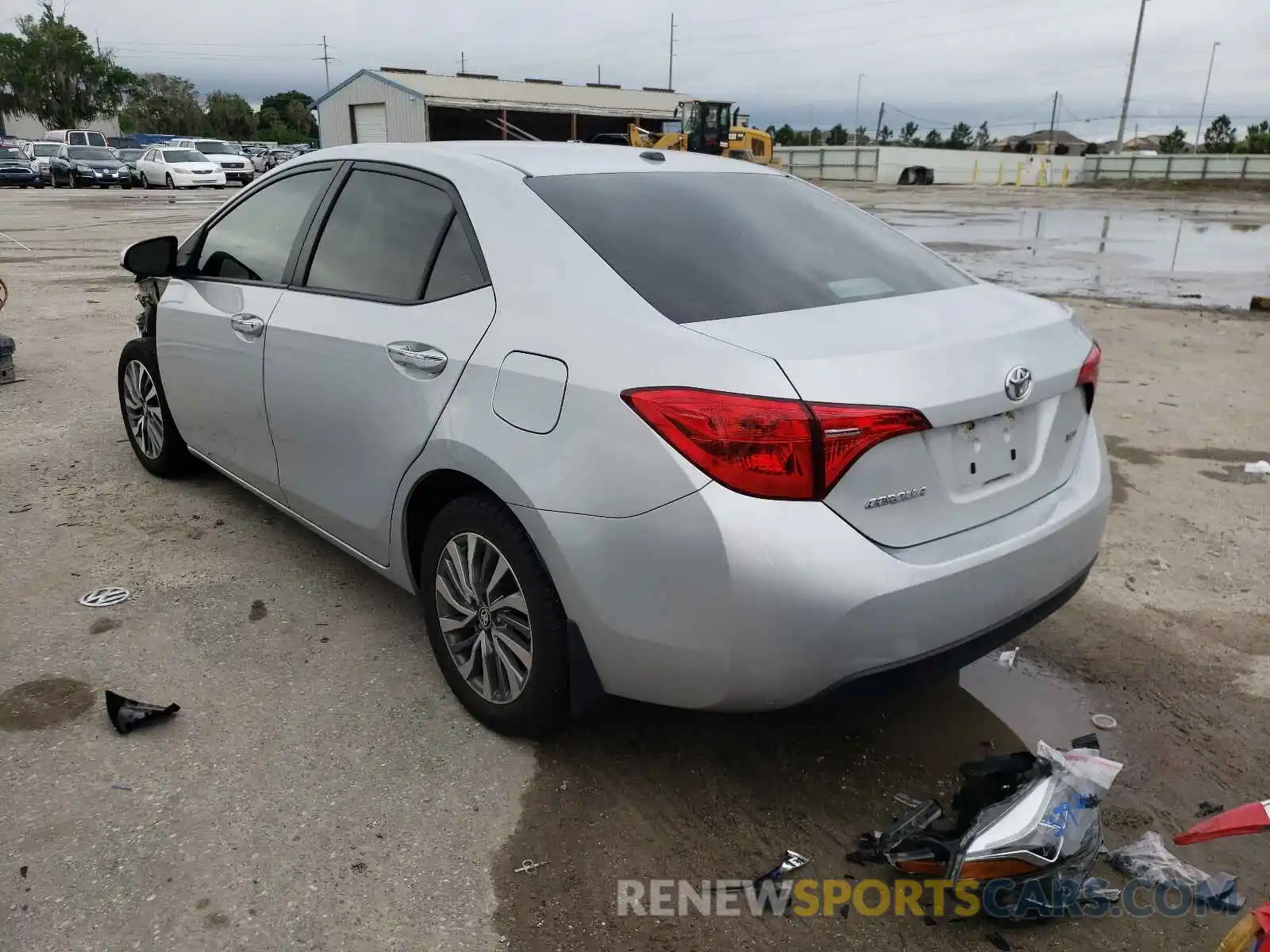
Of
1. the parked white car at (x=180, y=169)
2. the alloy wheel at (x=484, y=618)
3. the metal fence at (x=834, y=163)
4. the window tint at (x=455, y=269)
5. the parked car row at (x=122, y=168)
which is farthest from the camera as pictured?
the metal fence at (x=834, y=163)

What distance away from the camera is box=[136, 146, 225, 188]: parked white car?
32.3 m

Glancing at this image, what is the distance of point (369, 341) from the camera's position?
120 inches

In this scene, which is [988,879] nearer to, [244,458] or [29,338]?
[244,458]

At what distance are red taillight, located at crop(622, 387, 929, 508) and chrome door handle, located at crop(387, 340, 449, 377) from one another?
93 cm

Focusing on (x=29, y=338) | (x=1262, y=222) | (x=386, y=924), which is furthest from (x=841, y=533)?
(x=1262, y=222)

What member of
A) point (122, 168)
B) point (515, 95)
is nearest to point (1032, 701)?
point (122, 168)

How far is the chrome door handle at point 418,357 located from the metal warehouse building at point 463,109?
44288mm

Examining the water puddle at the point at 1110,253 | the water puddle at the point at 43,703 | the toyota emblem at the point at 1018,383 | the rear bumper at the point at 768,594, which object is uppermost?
the toyota emblem at the point at 1018,383

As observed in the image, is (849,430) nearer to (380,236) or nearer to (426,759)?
(426,759)

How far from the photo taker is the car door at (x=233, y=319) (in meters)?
3.69

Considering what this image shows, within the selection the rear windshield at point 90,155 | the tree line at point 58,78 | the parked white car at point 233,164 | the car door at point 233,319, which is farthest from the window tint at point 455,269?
the tree line at point 58,78

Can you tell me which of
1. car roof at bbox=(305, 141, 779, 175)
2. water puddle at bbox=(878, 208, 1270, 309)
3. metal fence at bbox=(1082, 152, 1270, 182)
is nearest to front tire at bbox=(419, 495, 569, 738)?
car roof at bbox=(305, 141, 779, 175)

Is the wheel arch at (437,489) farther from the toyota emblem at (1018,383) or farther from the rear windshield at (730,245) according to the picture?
the toyota emblem at (1018,383)

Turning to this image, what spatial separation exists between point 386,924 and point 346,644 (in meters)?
1.39
